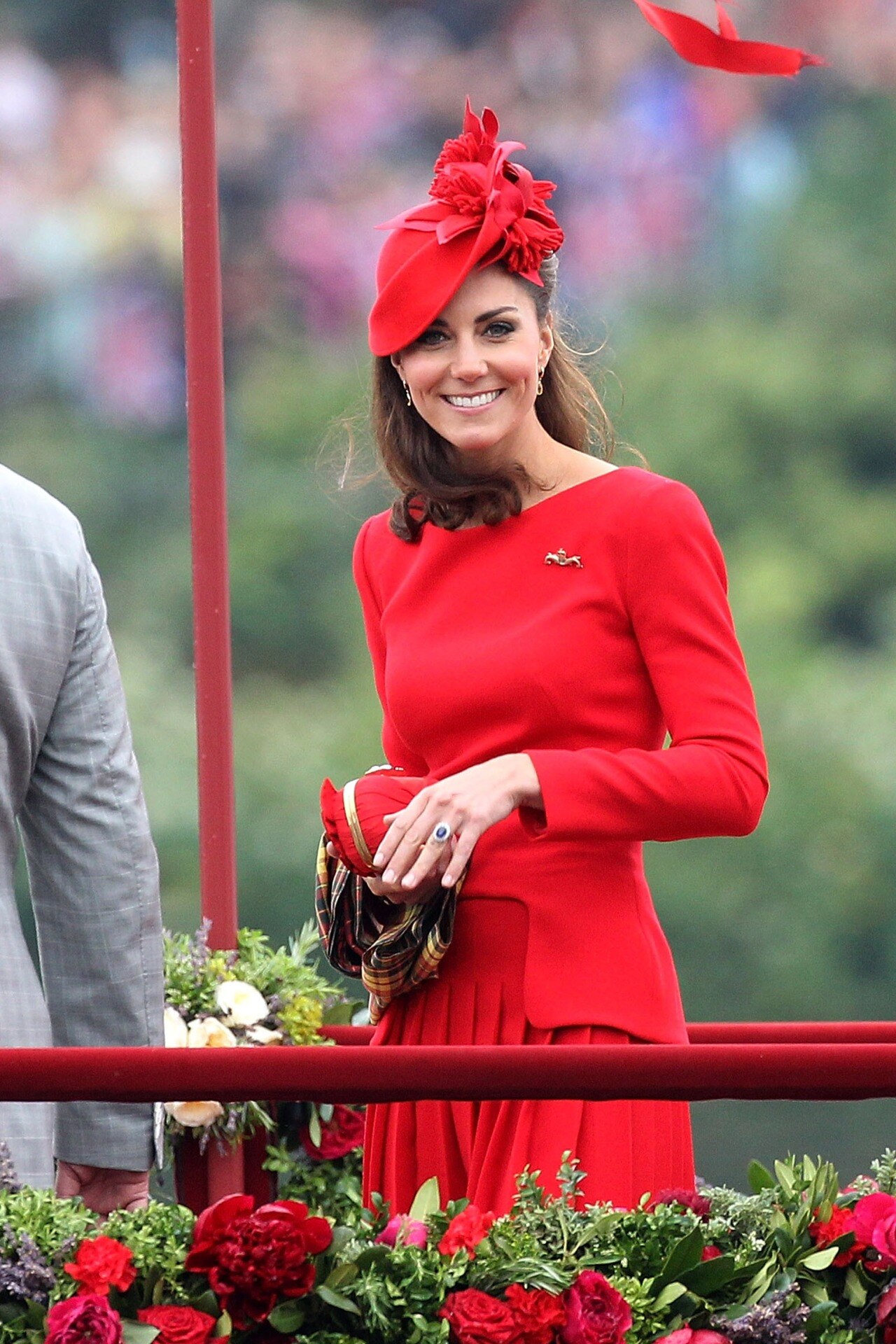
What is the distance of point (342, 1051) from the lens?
1295 millimetres

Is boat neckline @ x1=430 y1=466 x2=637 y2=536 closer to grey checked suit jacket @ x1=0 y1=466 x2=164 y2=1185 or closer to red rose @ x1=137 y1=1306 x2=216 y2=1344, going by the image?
grey checked suit jacket @ x1=0 y1=466 x2=164 y2=1185

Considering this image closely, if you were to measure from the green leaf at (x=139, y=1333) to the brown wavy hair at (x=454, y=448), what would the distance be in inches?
27.9

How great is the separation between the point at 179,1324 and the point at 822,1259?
41 cm

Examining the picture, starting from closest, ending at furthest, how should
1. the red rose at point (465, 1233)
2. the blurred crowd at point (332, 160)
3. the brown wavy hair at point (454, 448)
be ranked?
the red rose at point (465, 1233)
the brown wavy hair at point (454, 448)
the blurred crowd at point (332, 160)

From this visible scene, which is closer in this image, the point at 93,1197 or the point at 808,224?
the point at 93,1197

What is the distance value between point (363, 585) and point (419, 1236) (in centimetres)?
65

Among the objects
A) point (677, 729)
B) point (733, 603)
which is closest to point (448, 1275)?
point (677, 729)

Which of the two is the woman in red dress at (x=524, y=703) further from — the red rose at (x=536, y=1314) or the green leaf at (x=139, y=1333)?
the green leaf at (x=139, y=1333)

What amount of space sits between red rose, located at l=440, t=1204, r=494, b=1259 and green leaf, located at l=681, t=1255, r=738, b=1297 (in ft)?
0.43

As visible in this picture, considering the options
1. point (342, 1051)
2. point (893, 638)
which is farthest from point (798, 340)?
point (342, 1051)

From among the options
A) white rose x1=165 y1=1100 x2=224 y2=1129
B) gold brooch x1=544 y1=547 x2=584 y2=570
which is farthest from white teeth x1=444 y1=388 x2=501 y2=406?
white rose x1=165 y1=1100 x2=224 y2=1129

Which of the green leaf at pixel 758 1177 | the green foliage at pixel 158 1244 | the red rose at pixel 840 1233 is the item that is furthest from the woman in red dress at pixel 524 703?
the green foliage at pixel 158 1244

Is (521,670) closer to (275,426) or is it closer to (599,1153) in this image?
(599,1153)

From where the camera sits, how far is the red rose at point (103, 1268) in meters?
1.34
